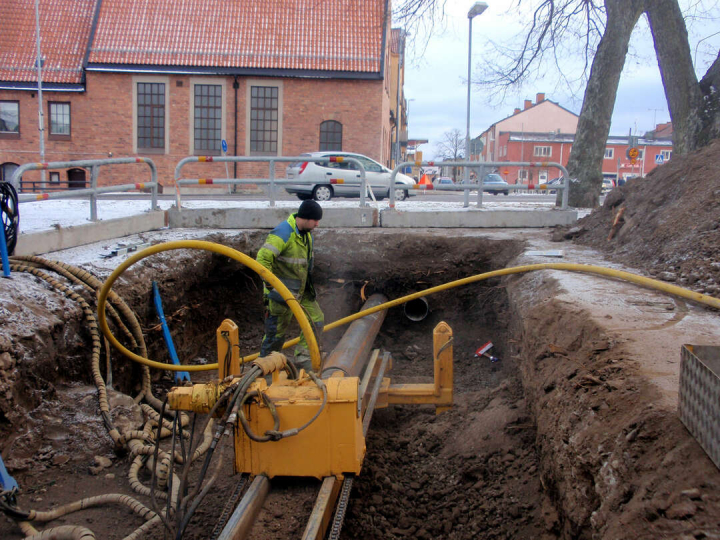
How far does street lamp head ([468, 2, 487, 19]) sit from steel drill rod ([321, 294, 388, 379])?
1669cm

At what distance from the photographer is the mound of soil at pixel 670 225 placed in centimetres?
546

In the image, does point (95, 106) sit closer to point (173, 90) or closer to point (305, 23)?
point (173, 90)

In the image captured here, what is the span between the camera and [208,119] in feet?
83.3

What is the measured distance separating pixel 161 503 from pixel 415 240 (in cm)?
553

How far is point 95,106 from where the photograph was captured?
82.1ft

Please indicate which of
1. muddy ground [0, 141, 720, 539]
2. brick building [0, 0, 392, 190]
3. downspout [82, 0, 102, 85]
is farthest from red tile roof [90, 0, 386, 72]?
muddy ground [0, 141, 720, 539]

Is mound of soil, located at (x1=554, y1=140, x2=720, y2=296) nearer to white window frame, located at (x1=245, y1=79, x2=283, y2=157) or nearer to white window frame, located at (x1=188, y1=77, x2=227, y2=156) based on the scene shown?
white window frame, located at (x1=245, y1=79, x2=283, y2=157)

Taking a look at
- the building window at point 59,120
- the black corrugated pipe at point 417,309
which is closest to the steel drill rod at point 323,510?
the black corrugated pipe at point 417,309

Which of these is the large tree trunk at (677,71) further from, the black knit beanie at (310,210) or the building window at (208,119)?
the building window at (208,119)

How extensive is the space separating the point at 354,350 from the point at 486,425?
1.51 meters

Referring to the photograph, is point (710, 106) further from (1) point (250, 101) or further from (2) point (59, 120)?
(2) point (59, 120)

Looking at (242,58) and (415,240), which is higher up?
(242,58)

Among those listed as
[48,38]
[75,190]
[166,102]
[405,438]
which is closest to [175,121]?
[166,102]

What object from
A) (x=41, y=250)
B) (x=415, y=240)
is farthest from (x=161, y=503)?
(x=415, y=240)
